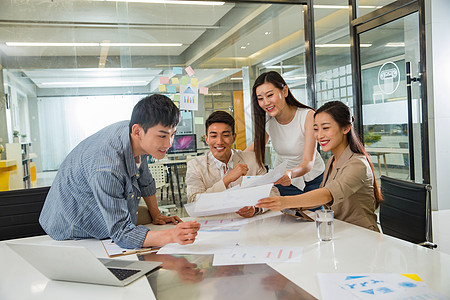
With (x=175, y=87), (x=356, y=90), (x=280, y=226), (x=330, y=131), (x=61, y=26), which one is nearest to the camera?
(x=280, y=226)

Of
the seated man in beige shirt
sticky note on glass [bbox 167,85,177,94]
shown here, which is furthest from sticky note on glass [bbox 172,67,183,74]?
→ the seated man in beige shirt

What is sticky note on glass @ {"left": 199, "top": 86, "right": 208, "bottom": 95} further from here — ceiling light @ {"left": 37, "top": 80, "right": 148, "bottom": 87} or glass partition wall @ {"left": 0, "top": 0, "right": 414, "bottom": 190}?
ceiling light @ {"left": 37, "top": 80, "right": 148, "bottom": 87}

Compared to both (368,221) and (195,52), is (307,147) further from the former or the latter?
(195,52)

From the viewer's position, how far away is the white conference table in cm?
105

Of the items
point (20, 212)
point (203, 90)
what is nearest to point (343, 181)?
point (20, 212)

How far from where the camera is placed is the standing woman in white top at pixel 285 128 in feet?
7.91

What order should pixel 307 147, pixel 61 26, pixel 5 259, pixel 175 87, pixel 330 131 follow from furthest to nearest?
1. pixel 175 87
2. pixel 61 26
3. pixel 307 147
4. pixel 330 131
5. pixel 5 259

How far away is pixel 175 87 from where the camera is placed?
163 inches

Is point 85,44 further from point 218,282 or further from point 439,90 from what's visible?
point 439,90

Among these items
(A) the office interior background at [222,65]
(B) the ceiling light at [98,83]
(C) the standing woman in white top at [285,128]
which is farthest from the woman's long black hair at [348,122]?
(B) the ceiling light at [98,83]

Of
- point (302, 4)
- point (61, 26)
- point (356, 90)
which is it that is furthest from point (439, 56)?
point (61, 26)

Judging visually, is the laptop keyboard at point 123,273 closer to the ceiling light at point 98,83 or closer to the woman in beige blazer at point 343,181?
the woman in beige blazer at point 343,181

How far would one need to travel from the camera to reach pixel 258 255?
4.26 ft

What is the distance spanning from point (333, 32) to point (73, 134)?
3137mm
